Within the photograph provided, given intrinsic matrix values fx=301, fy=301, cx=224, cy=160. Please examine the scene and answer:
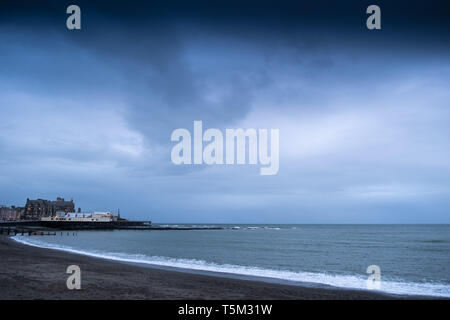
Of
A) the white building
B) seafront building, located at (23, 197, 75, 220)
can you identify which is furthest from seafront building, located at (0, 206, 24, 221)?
the white building

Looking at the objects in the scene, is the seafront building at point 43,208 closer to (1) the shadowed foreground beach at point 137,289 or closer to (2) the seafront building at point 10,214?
(2) the seafront building at point 10,214

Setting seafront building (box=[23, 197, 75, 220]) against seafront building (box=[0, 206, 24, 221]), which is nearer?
seafront building (box=[23, 197, 75, 220])

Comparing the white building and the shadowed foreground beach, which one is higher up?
the shadowed foreground beach

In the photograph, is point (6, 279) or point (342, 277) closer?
point (6, 279)

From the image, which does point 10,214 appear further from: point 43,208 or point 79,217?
point 79,217

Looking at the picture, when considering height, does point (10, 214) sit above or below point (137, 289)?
below

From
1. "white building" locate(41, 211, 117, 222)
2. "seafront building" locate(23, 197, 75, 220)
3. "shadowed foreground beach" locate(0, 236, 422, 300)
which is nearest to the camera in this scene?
"shadowed foreground beach" locate(0, 236, 422, 300)

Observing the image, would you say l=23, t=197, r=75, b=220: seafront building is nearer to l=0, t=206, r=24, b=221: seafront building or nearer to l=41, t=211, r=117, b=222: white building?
l=0, t=206, r=24, b=221: seafront building

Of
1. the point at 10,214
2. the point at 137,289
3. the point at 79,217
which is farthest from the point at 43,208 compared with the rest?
the point at 137,289
